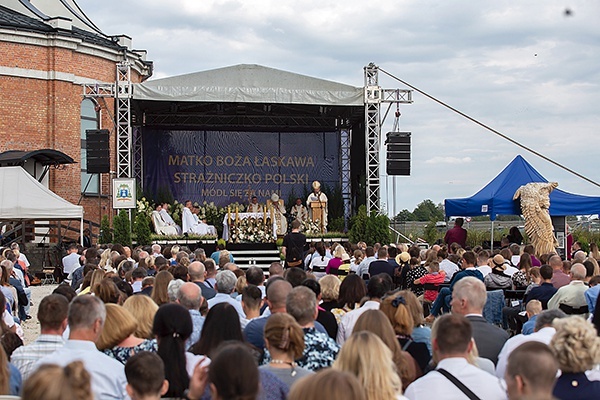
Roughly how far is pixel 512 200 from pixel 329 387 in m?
16.2

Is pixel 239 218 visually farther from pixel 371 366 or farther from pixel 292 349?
pixel 371 366

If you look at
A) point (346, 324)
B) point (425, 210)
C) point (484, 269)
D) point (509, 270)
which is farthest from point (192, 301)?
point (425, 210)

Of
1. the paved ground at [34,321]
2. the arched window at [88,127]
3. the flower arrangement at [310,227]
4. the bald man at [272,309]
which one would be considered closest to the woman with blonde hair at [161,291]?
Result: the bald man at [272,309]

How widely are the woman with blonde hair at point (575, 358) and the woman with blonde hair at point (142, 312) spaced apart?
273 cm

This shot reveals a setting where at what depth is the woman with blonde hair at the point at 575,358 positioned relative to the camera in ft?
13.9

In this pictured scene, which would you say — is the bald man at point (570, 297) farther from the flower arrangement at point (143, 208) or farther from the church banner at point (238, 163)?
the church banner at point (238, 163)

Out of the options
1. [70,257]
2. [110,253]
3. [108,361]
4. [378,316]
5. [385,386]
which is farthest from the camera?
[70,257]

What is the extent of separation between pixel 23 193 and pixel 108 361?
17.9 meters

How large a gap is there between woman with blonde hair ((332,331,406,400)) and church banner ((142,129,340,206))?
24.6m

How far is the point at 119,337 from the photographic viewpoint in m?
5.21

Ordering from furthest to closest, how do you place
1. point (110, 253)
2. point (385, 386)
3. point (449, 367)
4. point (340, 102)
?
point (340, 102), point (110, 253), point (449, 367), point (385, 386)

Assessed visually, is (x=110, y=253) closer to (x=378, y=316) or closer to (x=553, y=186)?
(x=378, y=316)

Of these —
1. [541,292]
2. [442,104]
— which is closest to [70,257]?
[541,292]

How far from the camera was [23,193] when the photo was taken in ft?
70.1
